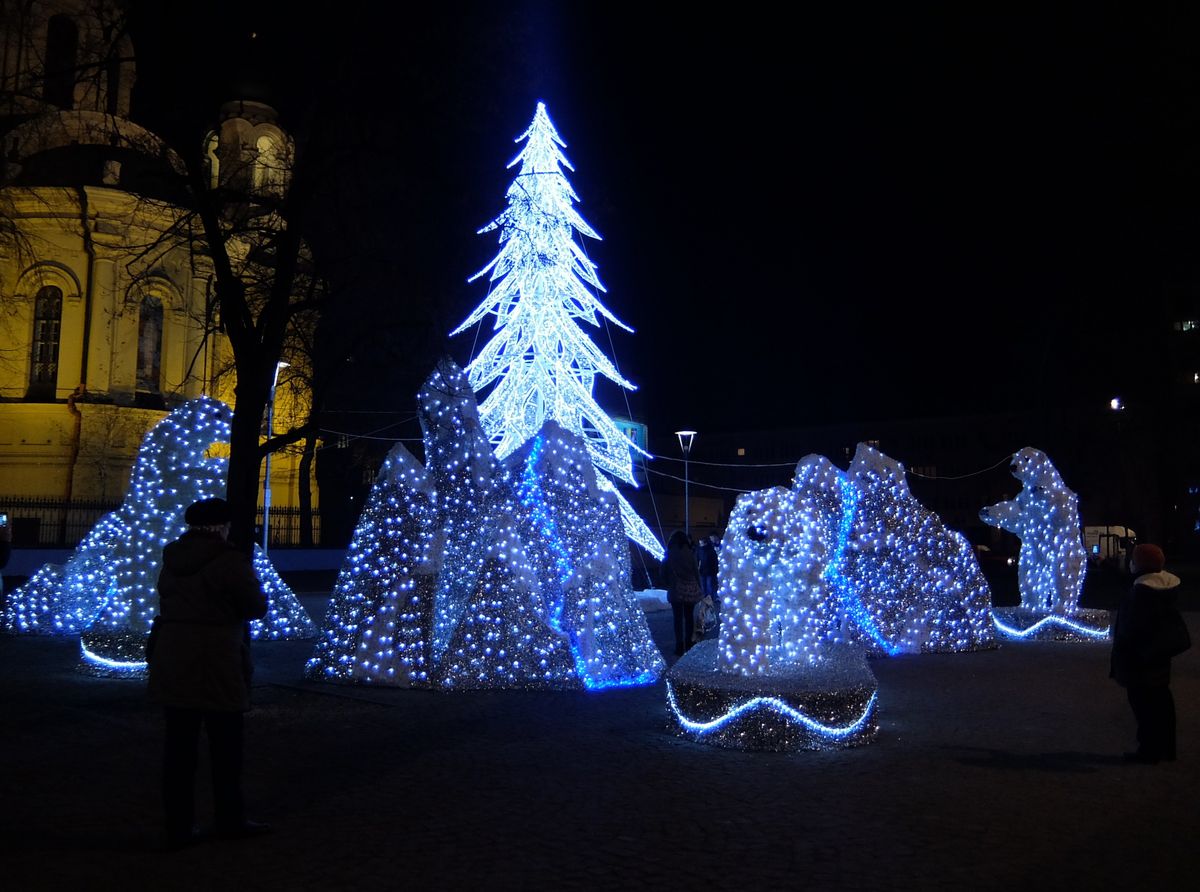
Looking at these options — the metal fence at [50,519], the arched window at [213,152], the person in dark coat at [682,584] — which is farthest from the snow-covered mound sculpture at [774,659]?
the metal fence at [50,519]

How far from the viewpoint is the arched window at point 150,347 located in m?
36.6

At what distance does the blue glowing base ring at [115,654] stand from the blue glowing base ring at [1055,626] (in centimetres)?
1281

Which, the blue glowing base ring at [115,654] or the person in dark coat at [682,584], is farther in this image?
the person in dark coat at [682,584]

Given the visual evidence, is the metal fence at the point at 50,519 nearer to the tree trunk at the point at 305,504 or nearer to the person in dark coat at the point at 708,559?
the tree trunk at the point at 305,504

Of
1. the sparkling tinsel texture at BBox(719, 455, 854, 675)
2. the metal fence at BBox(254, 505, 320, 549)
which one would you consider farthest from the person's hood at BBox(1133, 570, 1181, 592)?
the metal fence at BBox(254, 505, 320, 549)

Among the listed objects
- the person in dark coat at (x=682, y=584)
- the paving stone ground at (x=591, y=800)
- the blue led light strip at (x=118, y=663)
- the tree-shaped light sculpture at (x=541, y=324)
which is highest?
the tree-shaped light sculpture at (x=541, y=324)

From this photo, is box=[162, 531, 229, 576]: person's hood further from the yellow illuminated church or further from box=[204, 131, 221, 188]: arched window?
the yellow illuminated church

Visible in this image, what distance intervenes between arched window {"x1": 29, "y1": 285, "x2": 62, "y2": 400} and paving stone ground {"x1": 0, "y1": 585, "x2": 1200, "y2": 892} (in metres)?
29.5

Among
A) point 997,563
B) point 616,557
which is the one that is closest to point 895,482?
point 616,557

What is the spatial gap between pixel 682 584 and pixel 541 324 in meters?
→ 9.13

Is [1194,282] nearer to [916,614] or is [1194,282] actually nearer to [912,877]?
[916,614]

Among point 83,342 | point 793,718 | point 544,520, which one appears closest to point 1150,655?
point 793,718

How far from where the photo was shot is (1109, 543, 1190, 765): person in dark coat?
300 inches

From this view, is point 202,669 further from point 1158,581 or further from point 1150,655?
point 1158,581
